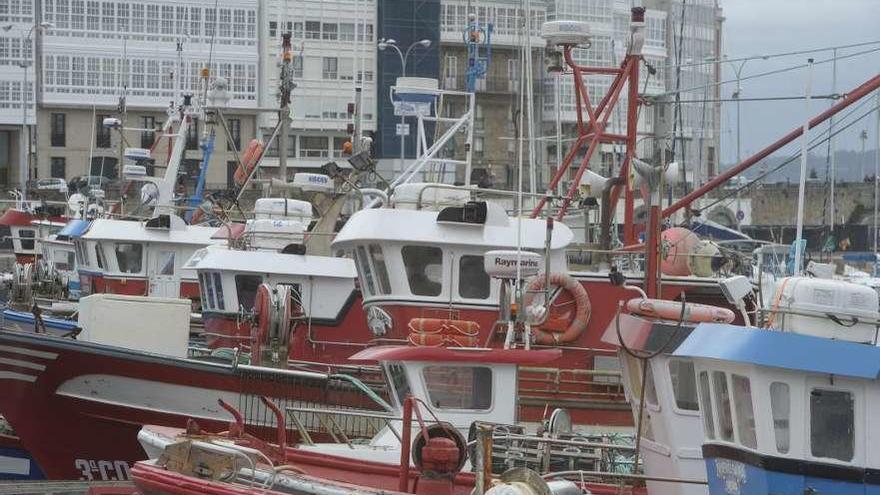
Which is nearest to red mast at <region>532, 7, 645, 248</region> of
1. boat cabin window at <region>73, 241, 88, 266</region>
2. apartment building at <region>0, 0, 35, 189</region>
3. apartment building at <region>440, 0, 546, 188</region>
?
boat cabin window at <region>73, 241, 88, 266</region>

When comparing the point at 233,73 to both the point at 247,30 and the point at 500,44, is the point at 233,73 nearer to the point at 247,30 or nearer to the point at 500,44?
the point at 247,30

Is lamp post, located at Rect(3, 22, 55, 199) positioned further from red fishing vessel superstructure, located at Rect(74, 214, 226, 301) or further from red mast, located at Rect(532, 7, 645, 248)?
red mast, located at Rect(532, 7, 645, 248)

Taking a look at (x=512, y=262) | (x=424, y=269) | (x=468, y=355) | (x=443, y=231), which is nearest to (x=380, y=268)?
(x=424, y=269)

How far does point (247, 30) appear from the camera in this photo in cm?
5769

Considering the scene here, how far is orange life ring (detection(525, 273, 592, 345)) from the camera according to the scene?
16.5 m

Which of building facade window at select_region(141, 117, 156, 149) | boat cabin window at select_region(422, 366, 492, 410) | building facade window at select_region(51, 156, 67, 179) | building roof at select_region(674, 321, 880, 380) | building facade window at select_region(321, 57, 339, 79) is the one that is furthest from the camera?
building facade window at select_region(51, 156, 67, 179)

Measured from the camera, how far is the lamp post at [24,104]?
53719 mm

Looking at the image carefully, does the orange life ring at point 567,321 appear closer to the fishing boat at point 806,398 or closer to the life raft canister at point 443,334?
the life raft canister at point 443,334

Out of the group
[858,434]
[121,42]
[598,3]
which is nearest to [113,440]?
[858,434]

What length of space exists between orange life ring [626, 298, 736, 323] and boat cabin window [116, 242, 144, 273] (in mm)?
16536

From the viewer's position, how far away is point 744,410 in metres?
9.98

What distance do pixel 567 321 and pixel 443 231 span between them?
1563 millimetres

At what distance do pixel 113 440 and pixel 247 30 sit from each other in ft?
137

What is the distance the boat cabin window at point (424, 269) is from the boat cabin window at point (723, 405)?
6.49m
